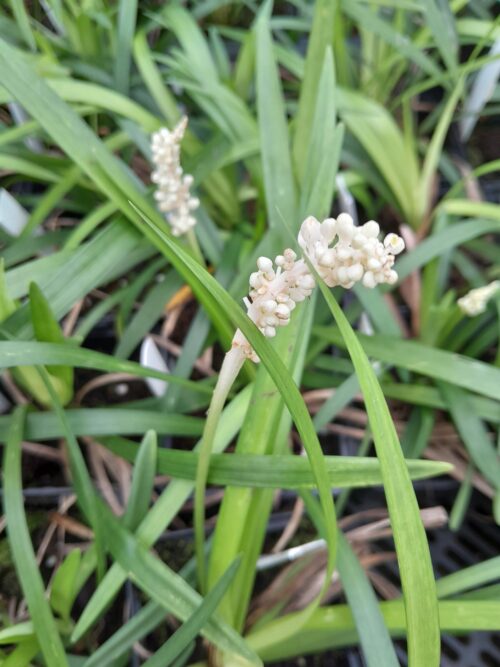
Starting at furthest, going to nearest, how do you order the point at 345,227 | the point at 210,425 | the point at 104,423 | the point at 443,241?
the point at 443,241
the point at 104,423
the point at 210,425
the point at 345,227

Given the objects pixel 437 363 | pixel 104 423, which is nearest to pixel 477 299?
pixel 437 363

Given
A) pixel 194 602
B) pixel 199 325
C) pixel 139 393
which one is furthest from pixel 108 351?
pixel 194 602

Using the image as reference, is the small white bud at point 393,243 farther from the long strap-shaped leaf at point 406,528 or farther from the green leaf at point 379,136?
the green leaf at point 379,136

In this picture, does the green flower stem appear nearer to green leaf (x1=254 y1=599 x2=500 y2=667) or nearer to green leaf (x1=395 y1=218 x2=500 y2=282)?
green leaf (x1=254 y1=599 x2=500 y2=667)

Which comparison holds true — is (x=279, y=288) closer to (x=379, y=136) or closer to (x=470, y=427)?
(x=470, y=427)

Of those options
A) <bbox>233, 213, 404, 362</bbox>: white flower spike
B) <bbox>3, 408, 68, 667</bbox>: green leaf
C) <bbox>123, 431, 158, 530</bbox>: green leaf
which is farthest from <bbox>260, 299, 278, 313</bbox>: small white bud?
<bbox>3, 408, 68, 667</bbox>: green leaf

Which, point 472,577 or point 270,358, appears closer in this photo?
point 270,358
